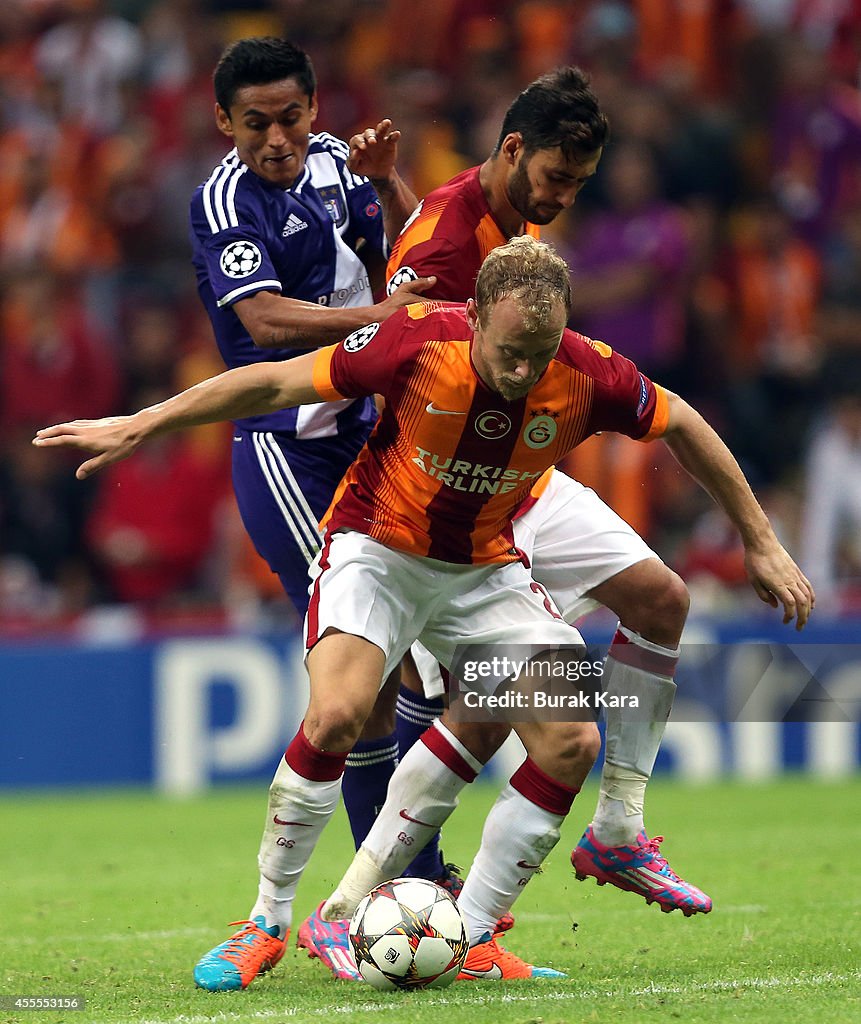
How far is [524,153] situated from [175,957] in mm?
2918

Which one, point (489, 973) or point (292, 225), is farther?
point (292, 225)

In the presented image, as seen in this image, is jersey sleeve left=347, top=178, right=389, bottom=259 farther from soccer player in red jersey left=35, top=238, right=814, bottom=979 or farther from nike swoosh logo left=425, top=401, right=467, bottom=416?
nike swoosh logo left=425, top=401, right=467, bottom=416

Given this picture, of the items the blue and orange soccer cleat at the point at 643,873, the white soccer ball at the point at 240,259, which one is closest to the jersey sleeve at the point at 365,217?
the white soccer ball at the point at 240,259

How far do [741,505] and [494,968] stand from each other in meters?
1.64

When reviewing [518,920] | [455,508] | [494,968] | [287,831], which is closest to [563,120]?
[455,508]

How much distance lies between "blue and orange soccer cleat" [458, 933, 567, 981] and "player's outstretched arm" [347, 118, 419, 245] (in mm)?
2485

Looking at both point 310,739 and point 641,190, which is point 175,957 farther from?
point 641,190

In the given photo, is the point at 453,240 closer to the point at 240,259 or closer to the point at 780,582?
the point at 240,259

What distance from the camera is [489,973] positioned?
5383mm

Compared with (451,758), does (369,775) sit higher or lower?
lower

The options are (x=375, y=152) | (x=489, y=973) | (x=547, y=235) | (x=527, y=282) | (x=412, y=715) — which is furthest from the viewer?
(x=547, y=235)

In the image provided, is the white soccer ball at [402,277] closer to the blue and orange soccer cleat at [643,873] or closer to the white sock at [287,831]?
the white sock at [287,831]

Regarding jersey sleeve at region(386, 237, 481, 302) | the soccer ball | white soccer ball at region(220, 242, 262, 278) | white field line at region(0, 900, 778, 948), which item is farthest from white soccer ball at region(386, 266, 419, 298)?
white field line at region(0, 900, 778, 948)

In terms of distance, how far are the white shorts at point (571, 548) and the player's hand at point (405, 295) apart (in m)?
0.93
